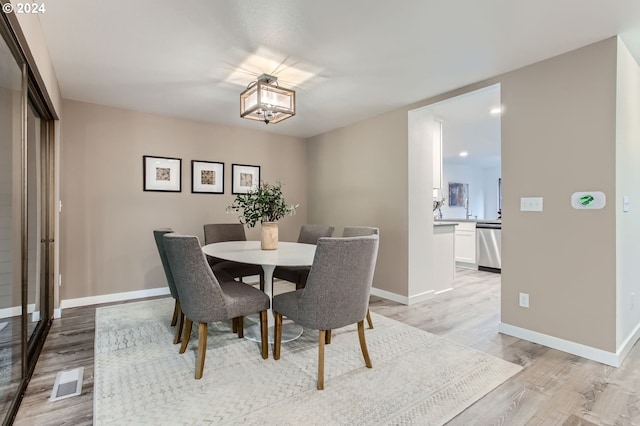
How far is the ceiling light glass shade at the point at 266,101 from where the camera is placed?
244 centimetres

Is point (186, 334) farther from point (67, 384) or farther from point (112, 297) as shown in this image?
point (112, 297)

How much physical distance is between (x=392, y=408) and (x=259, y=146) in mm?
3919

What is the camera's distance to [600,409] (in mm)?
1728

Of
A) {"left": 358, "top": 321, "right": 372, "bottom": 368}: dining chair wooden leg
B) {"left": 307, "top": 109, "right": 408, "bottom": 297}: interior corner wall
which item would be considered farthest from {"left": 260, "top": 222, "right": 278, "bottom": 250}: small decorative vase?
{"left": 307, "top": 109, "right": 408, "bottom": 297}: interior corner wall

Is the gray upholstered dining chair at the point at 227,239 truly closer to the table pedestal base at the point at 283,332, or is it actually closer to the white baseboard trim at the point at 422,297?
the table pedestal base at the point at 283,332

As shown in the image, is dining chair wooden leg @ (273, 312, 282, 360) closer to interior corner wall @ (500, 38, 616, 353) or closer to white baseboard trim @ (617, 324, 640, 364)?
interior corner wall @ (500, 38, 616, 353)

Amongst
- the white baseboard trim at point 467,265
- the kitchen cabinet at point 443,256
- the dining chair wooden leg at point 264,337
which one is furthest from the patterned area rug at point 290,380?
the white baseboard trim at point 467,265

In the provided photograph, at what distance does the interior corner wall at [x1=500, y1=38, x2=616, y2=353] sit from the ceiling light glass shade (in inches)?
74.5

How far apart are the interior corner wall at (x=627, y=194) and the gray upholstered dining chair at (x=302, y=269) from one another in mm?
2288

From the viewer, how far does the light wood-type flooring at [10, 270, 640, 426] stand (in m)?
1.66

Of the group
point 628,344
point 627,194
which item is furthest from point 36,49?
point 628,344

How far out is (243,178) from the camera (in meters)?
4.64

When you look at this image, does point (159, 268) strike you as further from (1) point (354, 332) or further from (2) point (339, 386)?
(2) point (339, 386)

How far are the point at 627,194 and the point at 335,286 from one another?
231 centimetres
